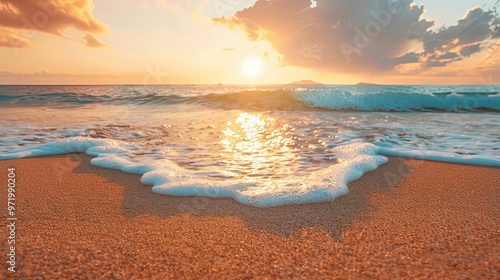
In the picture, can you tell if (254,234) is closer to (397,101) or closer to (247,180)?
(247,180)

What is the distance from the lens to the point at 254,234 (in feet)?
6.27

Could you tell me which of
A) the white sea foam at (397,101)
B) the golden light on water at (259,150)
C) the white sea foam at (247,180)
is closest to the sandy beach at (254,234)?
the white sea foam at (247,180)

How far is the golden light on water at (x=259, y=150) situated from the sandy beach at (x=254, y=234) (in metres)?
0.94

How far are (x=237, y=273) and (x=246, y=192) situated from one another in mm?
1102

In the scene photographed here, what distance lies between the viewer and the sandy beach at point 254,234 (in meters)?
1.52

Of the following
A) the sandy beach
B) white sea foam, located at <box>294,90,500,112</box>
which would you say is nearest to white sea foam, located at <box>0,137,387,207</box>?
the sandy beach

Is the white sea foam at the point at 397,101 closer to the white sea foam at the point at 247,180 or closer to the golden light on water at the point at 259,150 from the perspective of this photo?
the golden light on water at the point at 259,150

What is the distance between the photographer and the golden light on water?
3.41 meters

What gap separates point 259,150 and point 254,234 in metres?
2.51

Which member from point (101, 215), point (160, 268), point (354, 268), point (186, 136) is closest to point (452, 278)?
point (354, 268)

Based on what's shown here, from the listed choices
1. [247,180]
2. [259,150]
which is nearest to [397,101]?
[259,150]

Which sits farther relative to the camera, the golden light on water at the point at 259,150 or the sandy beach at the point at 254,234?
the golden light on water at the point at 259,150

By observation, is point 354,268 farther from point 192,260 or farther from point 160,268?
point 160,268

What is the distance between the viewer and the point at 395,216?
216 cm
